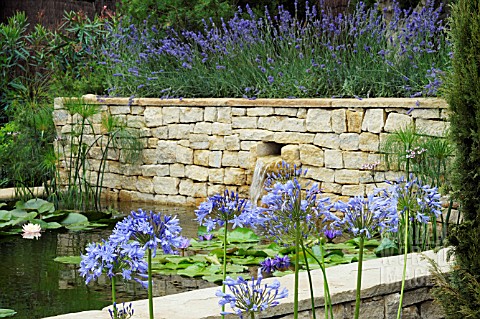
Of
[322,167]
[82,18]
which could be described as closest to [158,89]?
[322,167]

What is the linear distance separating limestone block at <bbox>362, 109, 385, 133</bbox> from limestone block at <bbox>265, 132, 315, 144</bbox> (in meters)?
0.59

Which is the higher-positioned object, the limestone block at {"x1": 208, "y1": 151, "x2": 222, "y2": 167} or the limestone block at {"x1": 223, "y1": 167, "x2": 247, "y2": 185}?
the limestone block at {"x1": 208, "y1": 151, "x2": 222, "y2": 167}

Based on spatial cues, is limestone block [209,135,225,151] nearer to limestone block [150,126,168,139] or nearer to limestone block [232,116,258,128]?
limestone block [232,116,258,128]

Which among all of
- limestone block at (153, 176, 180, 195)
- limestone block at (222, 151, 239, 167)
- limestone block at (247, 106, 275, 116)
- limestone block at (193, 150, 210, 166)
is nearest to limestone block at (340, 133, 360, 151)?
limestone block at (247, 106, 275, 116)

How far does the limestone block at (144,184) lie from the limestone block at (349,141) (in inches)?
98.7

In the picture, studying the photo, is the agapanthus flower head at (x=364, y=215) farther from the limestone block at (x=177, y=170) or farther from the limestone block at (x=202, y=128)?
the limestone block at (x=177, y=170)

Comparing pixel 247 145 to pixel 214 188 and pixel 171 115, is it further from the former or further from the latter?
pixel 171 115

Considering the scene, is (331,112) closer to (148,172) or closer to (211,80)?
(211,80)

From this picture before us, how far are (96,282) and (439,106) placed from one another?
3.10 metres

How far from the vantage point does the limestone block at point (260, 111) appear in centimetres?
749

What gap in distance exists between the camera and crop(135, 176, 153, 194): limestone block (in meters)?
8.60

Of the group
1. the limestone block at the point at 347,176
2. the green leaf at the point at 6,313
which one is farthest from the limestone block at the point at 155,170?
the green leaf at the point at 6,313

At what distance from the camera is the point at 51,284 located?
4719mm

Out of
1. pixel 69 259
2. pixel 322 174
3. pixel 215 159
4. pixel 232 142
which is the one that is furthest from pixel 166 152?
pixel 69 259
